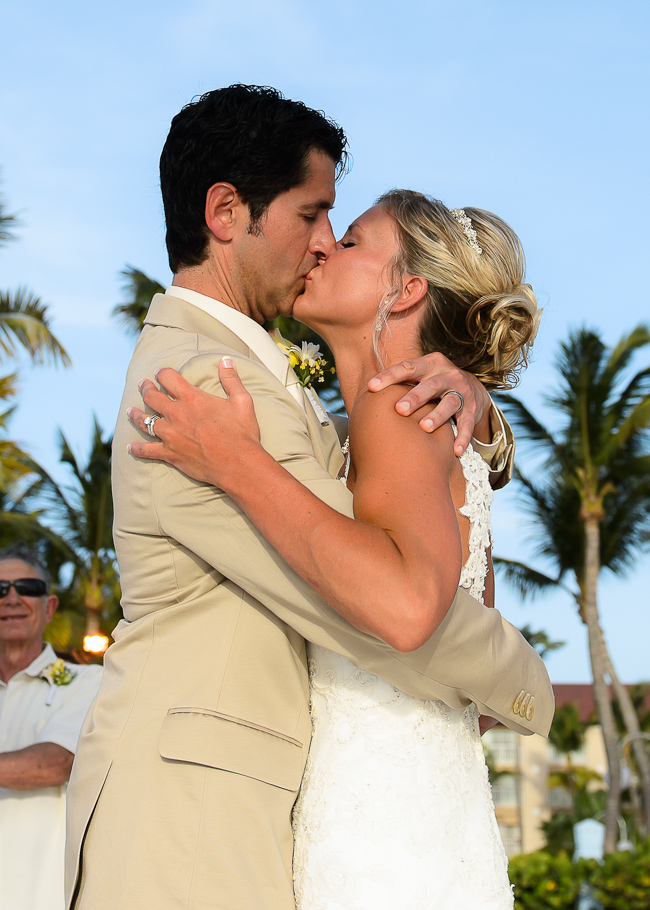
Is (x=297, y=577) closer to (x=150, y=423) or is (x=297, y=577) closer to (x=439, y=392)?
(x=150, y=423)

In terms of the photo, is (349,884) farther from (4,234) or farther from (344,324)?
(4,234)

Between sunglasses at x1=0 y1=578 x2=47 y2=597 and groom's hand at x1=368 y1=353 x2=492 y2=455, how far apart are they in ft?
A: 13.9

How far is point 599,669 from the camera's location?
936 inches

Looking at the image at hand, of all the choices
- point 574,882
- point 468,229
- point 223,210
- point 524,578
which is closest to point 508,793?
point 524,578

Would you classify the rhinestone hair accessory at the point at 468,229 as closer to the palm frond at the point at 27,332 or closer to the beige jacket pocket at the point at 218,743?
the beige jacket pocket at the point at 218,743

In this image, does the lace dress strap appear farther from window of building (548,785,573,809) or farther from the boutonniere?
window of building (548,785,573,809)

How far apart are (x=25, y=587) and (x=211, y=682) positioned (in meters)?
4.48

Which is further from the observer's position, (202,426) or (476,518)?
(476,518)

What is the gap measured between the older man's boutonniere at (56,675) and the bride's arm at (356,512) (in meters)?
4.01

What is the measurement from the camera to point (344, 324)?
3.17 m

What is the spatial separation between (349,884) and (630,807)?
4588 centimetres

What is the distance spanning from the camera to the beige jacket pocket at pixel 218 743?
2246mm

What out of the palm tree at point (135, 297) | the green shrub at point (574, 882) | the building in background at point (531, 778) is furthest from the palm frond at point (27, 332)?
the building in background at point (531, 778)

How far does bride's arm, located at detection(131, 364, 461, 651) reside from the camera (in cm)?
211
